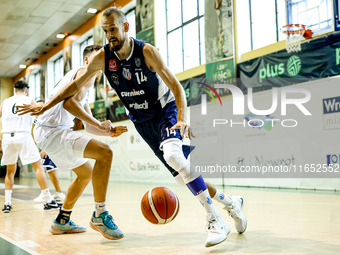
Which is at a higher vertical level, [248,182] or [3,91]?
[3,91]

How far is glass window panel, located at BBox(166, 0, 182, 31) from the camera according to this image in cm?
1386

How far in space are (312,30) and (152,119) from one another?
22.2 feet

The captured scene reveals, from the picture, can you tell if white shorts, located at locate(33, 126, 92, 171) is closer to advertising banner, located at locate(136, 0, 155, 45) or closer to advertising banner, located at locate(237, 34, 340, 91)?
advertising banner, located at locate(237, 34, 340, 91)

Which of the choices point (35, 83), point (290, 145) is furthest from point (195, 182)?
point (35, 83)

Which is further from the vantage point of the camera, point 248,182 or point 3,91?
point 3,91

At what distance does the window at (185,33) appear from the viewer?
42.2 ft

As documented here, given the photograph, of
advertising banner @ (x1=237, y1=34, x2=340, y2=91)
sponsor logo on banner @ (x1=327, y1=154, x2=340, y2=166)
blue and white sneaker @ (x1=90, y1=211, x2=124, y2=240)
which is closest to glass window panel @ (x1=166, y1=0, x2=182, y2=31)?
advertising banner @ (x1=237, y1=34, x2=340, y2=91)

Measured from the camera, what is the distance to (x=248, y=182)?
33.4 ft

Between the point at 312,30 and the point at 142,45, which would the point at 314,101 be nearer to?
the point at 312,30

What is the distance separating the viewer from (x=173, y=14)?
46.4 feet

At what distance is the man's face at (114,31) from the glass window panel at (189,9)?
10.3 meters

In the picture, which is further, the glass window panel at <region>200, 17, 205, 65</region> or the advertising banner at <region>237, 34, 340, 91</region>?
the glass window panel at <region>200, 17, 205, 65</region>

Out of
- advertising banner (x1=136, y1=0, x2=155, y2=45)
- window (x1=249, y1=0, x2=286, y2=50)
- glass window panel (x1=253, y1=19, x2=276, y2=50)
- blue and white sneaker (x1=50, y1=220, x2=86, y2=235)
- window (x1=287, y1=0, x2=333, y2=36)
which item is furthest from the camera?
advertising banner (x1=136, y1=0, x2=155, y2=45)

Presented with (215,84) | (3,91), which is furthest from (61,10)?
(3,91)
